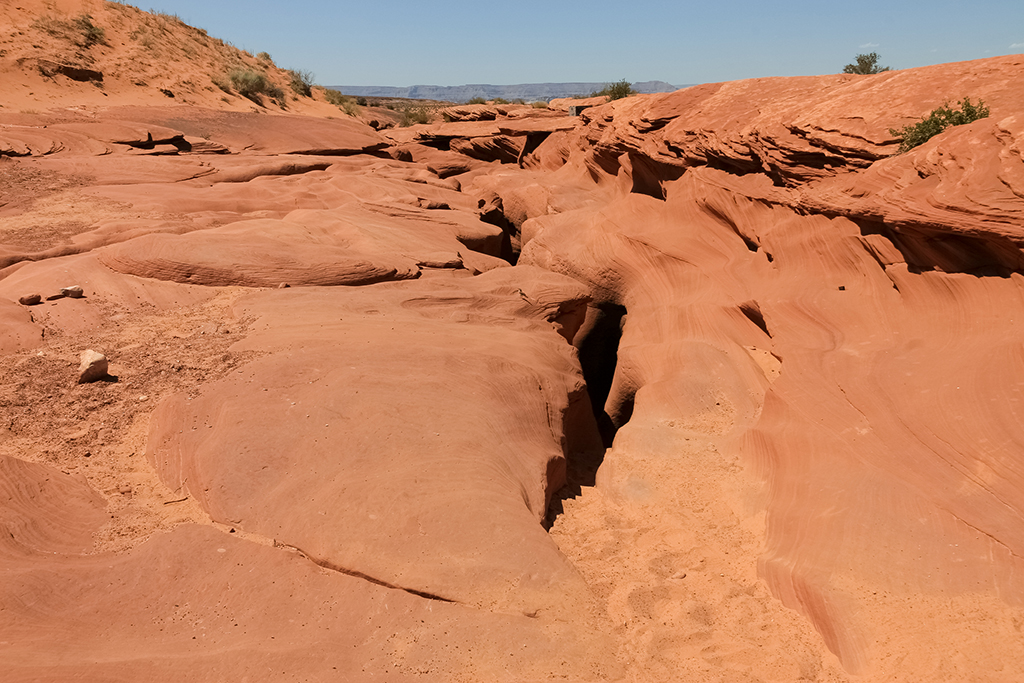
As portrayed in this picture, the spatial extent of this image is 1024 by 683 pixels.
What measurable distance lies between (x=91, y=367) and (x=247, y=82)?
28.9 m

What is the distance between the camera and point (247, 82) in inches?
1209

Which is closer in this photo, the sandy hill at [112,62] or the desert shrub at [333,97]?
the sandy hill at [112,62]

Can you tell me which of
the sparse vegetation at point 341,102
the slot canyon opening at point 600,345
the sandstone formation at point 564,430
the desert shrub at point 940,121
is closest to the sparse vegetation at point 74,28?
the sparse vegetation at point 341,102

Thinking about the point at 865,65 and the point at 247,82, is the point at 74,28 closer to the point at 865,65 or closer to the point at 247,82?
the point at 247,82

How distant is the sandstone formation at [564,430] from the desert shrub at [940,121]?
0.31 m

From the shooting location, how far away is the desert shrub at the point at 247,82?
30516 mm

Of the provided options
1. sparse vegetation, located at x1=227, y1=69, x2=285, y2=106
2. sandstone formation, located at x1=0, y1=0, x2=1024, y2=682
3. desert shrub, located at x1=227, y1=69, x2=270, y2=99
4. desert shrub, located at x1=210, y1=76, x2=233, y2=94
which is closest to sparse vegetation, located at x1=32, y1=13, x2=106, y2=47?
desert shrub, located at x1=210, y1=76, x2=233, y2=94

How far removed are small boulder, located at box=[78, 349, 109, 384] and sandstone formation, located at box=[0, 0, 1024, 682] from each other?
0.27 ft

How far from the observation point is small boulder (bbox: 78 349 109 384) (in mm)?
5781

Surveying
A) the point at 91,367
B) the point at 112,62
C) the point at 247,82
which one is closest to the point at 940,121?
the point at 91,367

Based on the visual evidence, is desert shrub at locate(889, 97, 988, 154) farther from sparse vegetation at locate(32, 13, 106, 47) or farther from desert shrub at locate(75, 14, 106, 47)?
desert shrub at locate(75, 14, 106, 47)

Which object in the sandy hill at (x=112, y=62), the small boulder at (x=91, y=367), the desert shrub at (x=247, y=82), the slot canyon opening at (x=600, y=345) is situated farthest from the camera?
the desert shrub at (x=247, y=82)

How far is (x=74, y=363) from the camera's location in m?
6.17

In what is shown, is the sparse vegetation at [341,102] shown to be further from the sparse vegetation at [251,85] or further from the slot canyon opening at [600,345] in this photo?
the slot canyon opening at [600,345]
